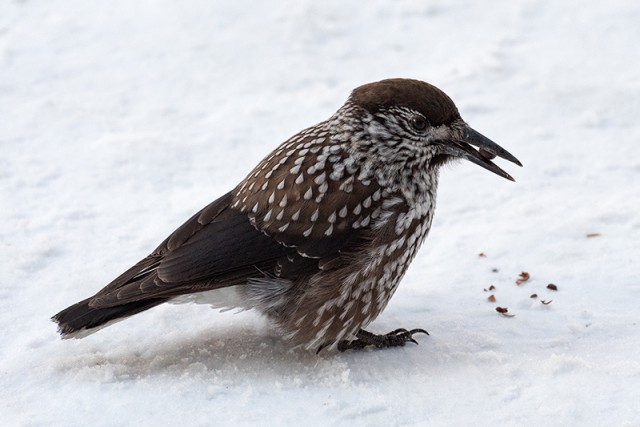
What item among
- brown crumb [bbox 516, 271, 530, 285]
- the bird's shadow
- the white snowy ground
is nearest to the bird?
the bird's shadow

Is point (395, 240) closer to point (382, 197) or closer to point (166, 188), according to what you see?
point (382, 197)

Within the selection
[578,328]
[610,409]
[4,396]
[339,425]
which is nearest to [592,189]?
[578,328]

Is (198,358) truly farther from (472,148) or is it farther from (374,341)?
(472,148)

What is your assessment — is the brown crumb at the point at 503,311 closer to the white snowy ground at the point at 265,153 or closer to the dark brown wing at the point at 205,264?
the white snowy ground at the point at 265,153

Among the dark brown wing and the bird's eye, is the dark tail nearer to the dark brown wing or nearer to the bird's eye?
the dark brown wing

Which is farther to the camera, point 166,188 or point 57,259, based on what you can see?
point 166,188

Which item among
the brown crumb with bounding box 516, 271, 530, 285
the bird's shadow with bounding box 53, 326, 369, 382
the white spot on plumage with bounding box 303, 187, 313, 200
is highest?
the white spot on plumage with bounding box 303, 187, 313, 200

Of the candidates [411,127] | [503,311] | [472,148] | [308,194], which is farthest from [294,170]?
[503,311]
